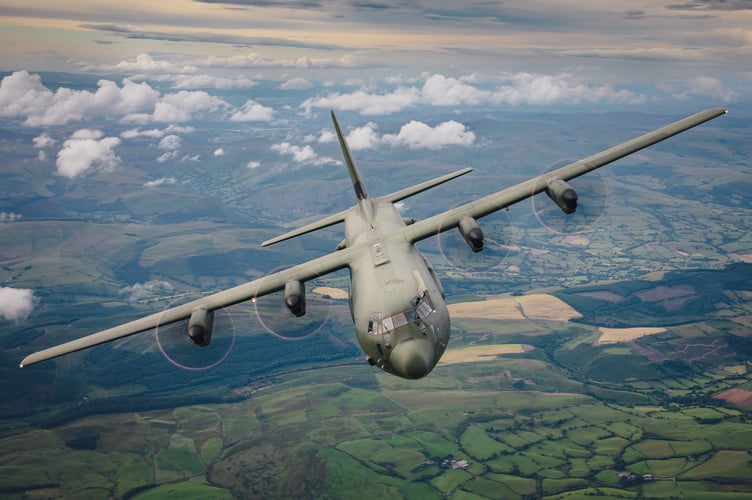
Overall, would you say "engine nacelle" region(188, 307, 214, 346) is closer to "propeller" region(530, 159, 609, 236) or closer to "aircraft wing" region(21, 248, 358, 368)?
"aircraft wing" region(21, 248, 358, 368)

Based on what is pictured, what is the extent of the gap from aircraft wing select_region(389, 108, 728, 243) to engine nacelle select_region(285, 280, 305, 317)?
8.62m

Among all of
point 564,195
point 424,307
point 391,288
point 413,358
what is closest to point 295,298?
point 391,288

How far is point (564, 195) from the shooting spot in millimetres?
44250

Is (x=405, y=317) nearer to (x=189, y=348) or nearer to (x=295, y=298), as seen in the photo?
(x=295, y=298)

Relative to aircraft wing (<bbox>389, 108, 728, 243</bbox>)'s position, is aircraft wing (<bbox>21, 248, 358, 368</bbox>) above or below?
below

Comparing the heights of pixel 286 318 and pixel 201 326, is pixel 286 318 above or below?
below

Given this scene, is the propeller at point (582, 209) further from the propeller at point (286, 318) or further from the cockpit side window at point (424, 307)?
the propeller at point (286, 318)

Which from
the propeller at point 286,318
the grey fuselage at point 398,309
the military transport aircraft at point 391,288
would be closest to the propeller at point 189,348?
the military transport aircraft at point 391,288

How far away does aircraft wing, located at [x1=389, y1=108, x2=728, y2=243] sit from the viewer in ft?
149

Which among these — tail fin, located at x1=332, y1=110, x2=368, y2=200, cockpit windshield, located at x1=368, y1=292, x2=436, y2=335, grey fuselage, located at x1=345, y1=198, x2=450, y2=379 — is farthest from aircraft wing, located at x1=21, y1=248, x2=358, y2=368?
tail fin, located at x1=332, y1=110, x2=368, y2=200

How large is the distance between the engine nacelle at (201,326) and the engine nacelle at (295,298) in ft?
19.9

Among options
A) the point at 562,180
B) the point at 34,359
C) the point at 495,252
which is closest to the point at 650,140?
the point at 562,180

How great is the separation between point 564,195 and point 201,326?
28494mm

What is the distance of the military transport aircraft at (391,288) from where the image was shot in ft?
114
